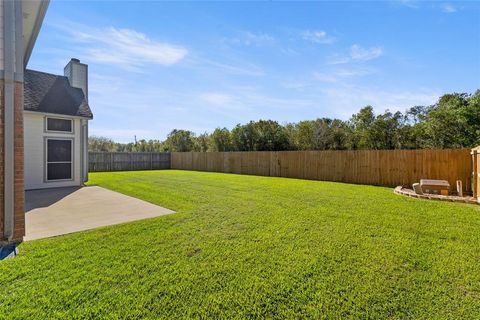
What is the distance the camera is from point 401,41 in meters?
8.32

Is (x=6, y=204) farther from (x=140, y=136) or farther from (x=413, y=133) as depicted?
(x=140, y=136)

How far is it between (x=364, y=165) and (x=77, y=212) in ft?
35.5

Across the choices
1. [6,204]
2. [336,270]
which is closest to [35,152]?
[6,204]

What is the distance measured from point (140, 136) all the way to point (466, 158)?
31634mm

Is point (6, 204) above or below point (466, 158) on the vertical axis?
below

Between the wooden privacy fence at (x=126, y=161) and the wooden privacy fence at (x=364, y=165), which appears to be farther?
the wooden privacy fence at (x=126, y=161)

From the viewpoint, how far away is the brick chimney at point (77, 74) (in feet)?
38.2

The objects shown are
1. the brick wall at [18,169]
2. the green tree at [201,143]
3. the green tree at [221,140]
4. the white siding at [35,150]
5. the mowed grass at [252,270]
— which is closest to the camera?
the mowed grass at [252,270]

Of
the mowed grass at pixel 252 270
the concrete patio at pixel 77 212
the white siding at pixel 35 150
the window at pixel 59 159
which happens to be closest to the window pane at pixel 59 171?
the window at pixel 59 159

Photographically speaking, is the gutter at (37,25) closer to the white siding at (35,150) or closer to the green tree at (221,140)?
the white siding at (35,150)

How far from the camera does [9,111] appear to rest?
3.25 m

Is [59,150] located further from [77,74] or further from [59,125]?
[77,74]

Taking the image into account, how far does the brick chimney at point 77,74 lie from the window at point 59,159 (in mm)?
3875

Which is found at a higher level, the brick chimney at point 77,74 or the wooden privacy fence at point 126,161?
the brick chimney at point 77,74
